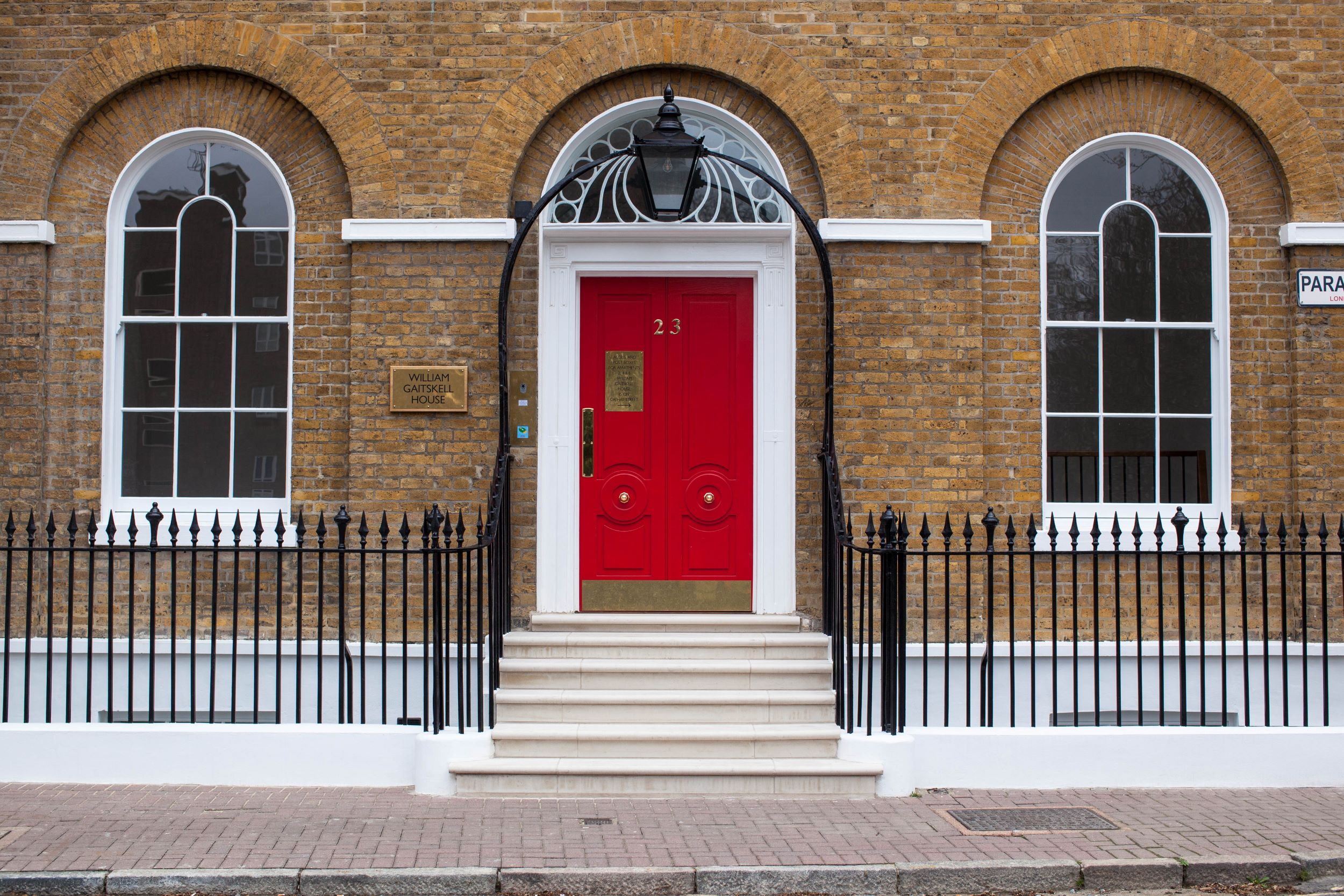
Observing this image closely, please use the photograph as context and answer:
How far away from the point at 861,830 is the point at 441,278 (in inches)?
170

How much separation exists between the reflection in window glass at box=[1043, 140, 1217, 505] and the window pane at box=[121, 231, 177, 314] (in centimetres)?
609

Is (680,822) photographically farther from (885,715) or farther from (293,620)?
(293,620)

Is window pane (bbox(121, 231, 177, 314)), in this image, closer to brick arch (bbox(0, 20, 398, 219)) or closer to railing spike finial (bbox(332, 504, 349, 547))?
brick arch (bbox(0, 20, 398, 219))

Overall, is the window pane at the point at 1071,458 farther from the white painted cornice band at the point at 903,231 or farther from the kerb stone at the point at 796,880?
the kerb stone at the point at 796,880

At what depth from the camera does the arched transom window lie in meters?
7.29

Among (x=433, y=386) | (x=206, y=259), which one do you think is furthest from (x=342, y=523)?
(x=206, y=259)

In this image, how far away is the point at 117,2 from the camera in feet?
23.8

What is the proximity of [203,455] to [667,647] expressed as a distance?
11.6 feet

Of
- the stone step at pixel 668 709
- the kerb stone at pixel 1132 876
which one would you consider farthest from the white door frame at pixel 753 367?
the kerb stone at pixel 1132 876

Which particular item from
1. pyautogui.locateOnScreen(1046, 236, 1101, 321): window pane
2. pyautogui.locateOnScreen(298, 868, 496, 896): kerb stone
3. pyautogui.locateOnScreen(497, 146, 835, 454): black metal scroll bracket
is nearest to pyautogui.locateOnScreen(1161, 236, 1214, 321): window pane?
pyautogui.locateOnScreen(1046, 236, 1101, 321): window pane

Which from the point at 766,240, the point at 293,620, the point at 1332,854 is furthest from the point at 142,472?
the point at 1332,854

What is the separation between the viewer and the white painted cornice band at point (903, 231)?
7.07m

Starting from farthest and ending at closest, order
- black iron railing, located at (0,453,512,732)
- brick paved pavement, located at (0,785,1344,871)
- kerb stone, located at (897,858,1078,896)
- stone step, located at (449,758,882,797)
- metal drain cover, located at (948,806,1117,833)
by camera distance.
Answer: black iron railing, located at (0,453,512,732) → stone step, located at (449,758,882,797) → metal drain cover, located at (948,806,1117,833) → brick paved pavement, located at (0,785,1344,871) → kerb stone, located at (897,858,1078,896)

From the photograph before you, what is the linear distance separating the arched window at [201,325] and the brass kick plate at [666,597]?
2320 mm
